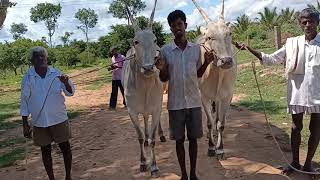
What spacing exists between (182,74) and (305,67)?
4.51 ft

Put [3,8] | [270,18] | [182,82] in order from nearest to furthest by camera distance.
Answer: [182,82] → [3,8] → [270,18]

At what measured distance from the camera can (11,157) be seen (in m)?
7.05

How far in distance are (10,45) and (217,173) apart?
34.3 metres

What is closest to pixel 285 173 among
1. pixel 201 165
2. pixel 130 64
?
pixel 201 165

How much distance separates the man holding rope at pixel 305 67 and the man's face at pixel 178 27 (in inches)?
28.6

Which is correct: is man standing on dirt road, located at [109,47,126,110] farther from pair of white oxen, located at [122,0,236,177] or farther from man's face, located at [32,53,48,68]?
man's face, located at [32,53,48,68]

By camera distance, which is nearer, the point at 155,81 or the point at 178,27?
the point at 178,27

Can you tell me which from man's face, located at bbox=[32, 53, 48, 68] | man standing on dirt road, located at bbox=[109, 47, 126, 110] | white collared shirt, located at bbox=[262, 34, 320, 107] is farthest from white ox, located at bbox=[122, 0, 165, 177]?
man standing on dirt road, located at bbox=[109, 47, 126, 110]

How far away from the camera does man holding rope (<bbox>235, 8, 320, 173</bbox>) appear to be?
459cm

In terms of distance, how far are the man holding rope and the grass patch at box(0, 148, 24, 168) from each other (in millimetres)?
4166

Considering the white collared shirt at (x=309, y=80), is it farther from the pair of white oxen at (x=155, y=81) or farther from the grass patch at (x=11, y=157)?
the grass patch at (x=11, y=157)

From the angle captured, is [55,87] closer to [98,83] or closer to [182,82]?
[182,82]

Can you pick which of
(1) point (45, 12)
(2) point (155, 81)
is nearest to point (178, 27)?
(2) point (155, 81)

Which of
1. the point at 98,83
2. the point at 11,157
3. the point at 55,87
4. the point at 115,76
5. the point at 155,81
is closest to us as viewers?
the point at 55,87
